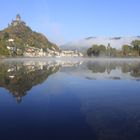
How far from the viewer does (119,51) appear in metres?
192

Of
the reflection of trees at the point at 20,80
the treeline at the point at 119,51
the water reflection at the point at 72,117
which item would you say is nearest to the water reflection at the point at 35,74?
the reflection of trees at the point at 20,80

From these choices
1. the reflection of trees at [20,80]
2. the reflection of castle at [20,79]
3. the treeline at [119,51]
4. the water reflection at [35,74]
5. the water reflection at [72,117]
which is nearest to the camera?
the water reflection at [72,117]

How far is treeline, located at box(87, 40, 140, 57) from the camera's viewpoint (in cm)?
17012

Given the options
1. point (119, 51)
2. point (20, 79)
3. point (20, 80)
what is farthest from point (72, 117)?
point (119, 51)

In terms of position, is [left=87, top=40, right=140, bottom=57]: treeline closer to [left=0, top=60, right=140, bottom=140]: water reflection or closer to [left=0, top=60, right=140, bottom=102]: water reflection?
[left=0, top=60, right=140, bottom=102]: water reflection

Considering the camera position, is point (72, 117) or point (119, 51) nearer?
point (72, 117)

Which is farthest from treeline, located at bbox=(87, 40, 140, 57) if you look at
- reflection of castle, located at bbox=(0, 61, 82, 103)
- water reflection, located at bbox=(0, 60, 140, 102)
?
reflection of castle, located at bbox=(0, 61, 82, 103)

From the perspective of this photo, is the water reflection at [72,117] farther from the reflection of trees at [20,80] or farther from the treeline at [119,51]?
the treeline at [119,51]

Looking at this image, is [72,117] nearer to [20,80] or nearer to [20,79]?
[20,80]

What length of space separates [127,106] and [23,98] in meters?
5.33

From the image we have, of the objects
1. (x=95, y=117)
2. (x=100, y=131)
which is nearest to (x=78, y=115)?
(x=95, y=117)

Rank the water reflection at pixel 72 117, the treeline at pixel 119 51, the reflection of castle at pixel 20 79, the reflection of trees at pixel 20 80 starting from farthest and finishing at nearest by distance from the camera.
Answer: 1. the treeline at pixel 119 51
2. the reflection of castle at pixel 20 79
3. the reflection of trees at pixel 20 80
4. the water reflection at pixel 72 117

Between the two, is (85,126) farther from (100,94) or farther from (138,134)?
(100,94)

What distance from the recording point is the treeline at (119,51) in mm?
170125
